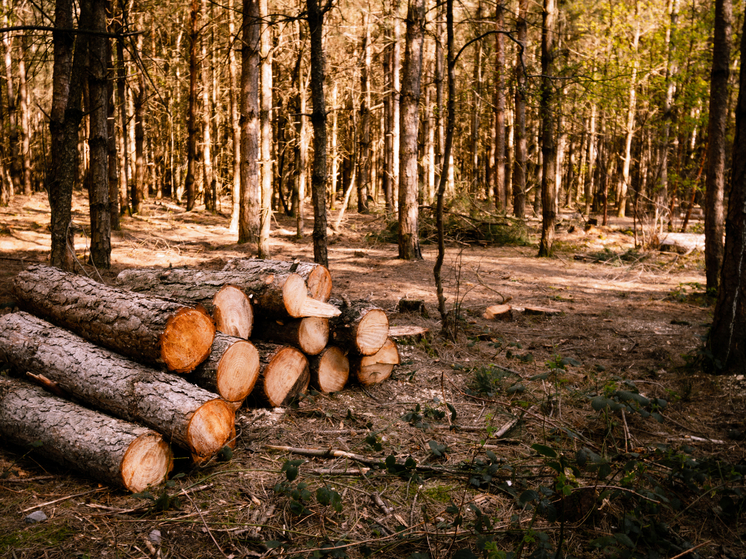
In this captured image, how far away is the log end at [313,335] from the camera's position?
180 inches

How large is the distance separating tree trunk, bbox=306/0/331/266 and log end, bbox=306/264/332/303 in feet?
3.69

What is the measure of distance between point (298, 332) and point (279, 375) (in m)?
0.40

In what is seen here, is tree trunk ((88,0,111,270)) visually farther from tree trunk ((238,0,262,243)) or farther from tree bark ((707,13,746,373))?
tree bark ((707,13,746,373))

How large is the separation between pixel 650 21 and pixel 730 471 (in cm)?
2262

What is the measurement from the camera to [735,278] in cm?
498

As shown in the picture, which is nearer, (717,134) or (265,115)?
(717,134)

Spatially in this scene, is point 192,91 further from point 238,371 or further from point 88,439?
point 88,439

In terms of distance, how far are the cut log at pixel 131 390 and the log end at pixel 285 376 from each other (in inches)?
23.8

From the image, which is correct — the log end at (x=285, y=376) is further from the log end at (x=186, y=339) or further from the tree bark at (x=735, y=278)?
the tree bark at (x=735, y=278)

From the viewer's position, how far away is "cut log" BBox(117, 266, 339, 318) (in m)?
4.49

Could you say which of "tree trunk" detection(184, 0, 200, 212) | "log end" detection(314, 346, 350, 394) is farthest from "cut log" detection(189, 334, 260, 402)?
"tree trunk" detection(184, 0, 200, 212)

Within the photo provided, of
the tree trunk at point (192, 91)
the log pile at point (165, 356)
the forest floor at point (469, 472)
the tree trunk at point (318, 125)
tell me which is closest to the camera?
the forest floor at point (469, 472)

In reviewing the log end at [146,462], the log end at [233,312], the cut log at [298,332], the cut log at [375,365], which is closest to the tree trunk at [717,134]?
the cut log at [375,365]

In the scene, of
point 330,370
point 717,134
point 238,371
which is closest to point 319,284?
point 330,370
